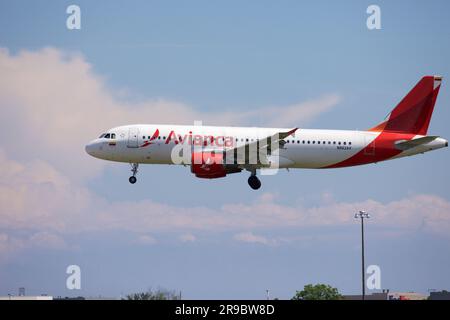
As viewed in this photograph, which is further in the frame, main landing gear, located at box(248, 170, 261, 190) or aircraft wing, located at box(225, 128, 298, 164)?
main landing gear, located at box(248, 170, 261, 190)

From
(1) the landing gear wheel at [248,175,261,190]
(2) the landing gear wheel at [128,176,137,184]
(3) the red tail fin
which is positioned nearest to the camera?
(2) the landing gear wheel at [128,176,137,184]

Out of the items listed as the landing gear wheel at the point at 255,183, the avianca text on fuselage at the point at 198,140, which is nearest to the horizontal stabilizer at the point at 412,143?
the landing gear wheel at the point at 255,183

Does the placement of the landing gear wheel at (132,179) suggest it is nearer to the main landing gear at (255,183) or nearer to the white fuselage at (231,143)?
the white fuselage at (231,143)

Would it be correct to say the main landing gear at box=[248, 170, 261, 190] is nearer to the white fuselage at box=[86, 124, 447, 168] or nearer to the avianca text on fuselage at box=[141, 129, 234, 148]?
the white fuselage at box=[86, 124, 447, 168]

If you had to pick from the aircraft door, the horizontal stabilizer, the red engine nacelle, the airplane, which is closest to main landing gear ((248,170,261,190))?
the airplane

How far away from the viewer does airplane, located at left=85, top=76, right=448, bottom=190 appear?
256 ft

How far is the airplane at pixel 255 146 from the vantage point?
256ft

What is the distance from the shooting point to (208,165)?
254ft

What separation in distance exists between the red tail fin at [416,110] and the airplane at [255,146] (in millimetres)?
105

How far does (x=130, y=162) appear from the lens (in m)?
79.4

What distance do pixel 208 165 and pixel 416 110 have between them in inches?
1014

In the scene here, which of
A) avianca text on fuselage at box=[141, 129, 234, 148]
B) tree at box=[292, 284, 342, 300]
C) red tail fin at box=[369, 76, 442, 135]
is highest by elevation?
red tail fin at box=[369, 76, 442, 135]
